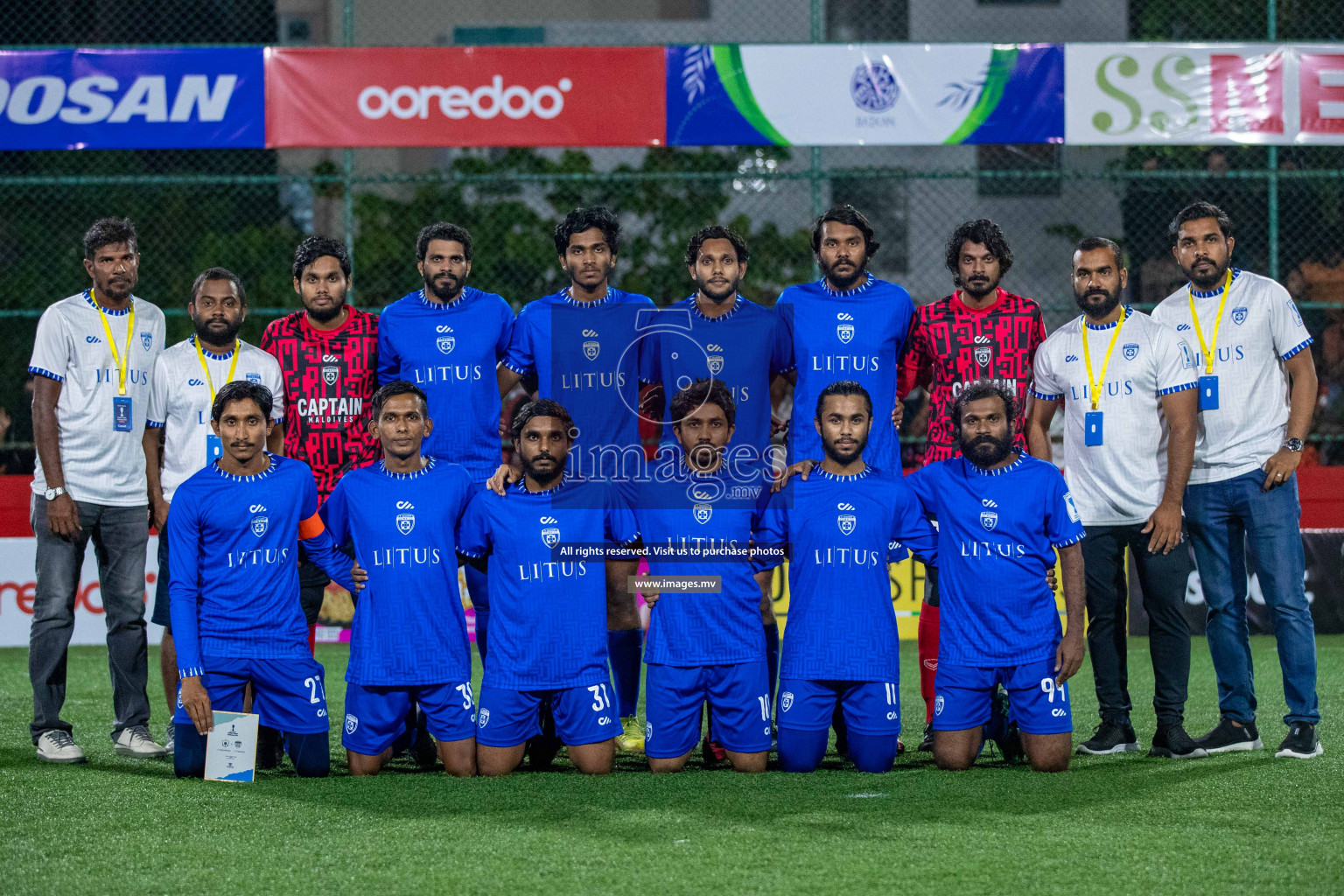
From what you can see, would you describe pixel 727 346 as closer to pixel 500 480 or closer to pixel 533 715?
pixel 500 480

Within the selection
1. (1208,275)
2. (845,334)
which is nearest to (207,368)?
(845,334)

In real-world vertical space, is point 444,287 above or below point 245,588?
above

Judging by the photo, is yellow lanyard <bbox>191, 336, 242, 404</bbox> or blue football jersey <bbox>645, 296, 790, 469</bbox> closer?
blue football jersey <bbox>645, 296, 790, 469</bbox>

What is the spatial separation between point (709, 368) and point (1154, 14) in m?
14.0

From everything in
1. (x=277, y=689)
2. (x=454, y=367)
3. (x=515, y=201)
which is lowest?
(x=277, y=689)

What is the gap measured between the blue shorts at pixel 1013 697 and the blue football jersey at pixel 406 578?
1880 millimetres

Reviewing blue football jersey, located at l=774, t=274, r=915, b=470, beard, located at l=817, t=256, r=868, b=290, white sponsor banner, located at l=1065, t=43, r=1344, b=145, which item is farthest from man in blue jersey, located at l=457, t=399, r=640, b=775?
white sponsor banner, located at l=1065, t=43, r=1344, b=145

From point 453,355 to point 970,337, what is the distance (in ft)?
7.22

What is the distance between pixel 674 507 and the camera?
550 cm

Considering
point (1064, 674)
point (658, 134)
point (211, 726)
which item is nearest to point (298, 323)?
point (211, 726)

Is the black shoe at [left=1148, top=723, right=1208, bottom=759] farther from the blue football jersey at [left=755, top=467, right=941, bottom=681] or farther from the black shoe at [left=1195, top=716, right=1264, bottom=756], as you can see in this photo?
the blue football jersey at [left=755, top=467, right=941, bottom=681]

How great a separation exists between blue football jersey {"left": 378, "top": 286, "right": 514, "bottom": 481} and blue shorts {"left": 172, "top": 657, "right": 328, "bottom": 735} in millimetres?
1081

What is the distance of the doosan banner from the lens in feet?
35.6

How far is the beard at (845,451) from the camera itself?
540 centimetres
